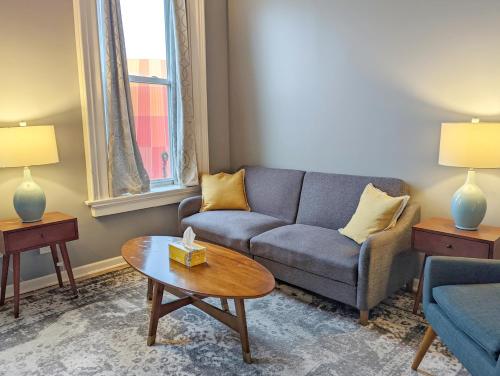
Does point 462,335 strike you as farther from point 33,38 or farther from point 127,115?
point 33,38

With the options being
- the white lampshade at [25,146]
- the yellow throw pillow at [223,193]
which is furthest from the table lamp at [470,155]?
the white lampshade at [25,146]

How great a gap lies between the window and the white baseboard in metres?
0.82

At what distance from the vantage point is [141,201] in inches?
137

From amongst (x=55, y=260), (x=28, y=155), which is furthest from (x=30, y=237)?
(x=28, y=155)

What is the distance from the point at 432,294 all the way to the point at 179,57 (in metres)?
2.92

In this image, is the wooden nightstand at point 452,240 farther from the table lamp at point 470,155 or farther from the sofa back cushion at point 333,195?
the sofa back cushion at point 333,195

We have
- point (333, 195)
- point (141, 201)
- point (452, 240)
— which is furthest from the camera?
point (141, 201)

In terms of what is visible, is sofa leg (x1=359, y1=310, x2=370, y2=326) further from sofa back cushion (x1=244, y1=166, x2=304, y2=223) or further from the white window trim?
the white window trim

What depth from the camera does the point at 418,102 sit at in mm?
2766

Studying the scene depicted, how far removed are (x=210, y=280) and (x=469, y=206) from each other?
5.26 ft

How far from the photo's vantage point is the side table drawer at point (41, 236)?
254 centimetres

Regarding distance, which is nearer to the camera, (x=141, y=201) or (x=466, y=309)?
(x=466, y=309)

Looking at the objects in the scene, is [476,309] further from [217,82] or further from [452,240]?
[217,82]

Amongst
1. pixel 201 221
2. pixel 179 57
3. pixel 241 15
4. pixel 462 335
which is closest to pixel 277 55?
pixel 241 15
